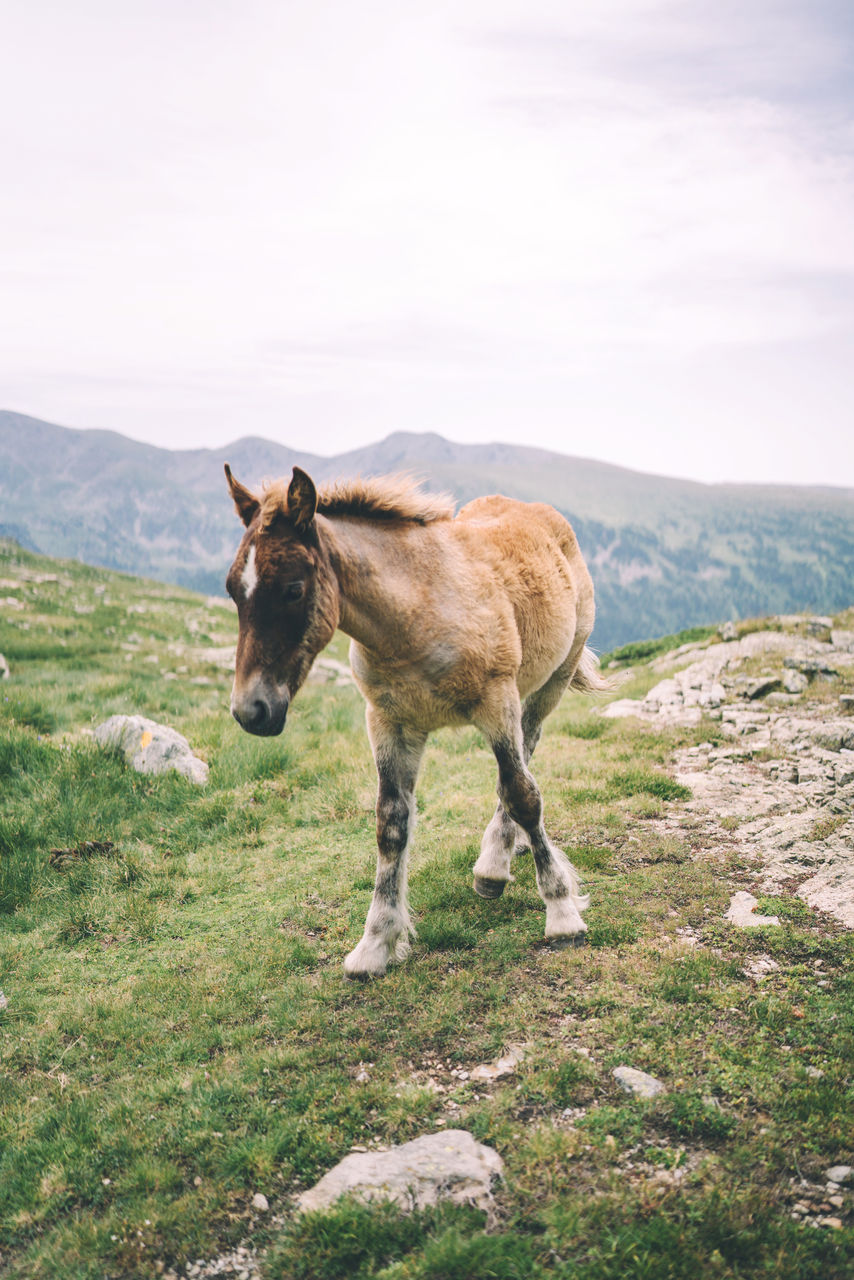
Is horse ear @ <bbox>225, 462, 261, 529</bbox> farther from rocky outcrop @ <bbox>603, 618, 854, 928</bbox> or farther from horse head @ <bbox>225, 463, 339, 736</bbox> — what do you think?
rocky outcrop @ <bbox>603, 618, 854, 928</bbox>

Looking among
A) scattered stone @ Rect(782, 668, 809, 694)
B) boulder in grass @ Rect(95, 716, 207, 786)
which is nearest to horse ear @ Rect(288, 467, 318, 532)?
boulder in grass @ Rect(95, 716, 207, 786)

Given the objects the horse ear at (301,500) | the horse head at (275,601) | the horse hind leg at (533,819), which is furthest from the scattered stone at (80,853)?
the horse ear at (301,500)

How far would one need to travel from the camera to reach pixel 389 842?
5.64 meters

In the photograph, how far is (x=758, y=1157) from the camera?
3.42m

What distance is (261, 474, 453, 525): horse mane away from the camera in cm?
514

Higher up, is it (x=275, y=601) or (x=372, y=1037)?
(x=275, y=601)

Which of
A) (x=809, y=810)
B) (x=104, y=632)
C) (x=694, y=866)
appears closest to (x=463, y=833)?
(x=694, y=866)

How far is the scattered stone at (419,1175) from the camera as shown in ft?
11.2

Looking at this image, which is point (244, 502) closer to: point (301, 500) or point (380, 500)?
point (301, 500)

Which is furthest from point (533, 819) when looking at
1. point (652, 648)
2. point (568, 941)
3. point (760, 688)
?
point (652, 648)

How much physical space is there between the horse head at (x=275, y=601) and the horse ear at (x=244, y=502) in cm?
9

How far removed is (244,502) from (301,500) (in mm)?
510

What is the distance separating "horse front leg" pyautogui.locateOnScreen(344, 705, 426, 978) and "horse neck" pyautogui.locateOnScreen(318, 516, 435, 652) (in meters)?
0.82

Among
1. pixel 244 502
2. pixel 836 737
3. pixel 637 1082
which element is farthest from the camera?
pixel 836 737
